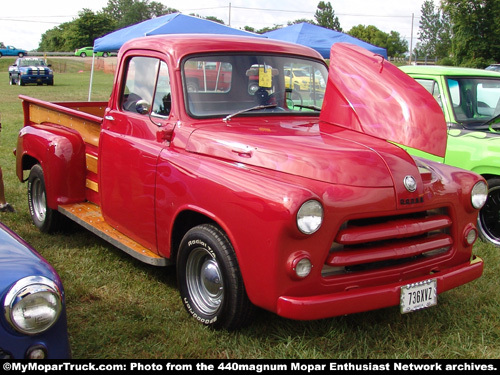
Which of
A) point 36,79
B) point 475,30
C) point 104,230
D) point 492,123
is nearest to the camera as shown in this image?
point 104,230

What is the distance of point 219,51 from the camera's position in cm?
393

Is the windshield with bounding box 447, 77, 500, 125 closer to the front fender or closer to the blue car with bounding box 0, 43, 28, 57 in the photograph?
the front fender

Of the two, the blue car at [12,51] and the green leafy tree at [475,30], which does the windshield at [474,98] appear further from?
the blue car at [12,51]

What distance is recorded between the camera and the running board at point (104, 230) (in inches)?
152

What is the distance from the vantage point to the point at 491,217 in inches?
207

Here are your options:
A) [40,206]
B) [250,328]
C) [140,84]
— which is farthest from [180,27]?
[250,328]

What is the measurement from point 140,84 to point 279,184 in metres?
1.84

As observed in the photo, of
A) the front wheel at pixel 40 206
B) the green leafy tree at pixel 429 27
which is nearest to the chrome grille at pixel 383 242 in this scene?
the front wheel at pixel 40 206

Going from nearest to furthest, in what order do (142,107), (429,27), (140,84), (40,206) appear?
(142,107)
(140,84)
(40,206)
(429,27)

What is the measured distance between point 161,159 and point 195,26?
29.3 feet

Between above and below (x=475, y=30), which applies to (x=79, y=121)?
below

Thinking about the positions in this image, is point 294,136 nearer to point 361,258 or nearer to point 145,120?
point 361,258

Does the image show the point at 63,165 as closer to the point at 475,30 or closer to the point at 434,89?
the point at 434,89

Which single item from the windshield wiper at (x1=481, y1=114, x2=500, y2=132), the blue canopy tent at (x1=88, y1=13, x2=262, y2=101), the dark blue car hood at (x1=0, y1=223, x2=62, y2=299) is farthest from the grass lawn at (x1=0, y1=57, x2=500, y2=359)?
the blue canopy tent at (x1=88, y1=13, x2=262, y2=101)
